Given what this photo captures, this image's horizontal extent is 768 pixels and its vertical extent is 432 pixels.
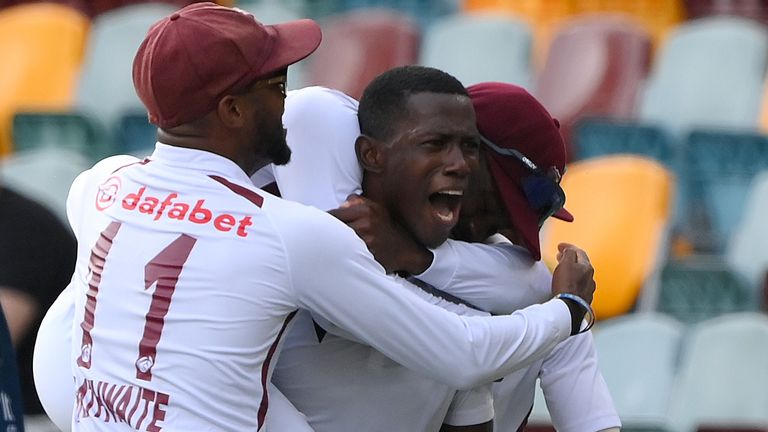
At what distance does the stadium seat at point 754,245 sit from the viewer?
550cm

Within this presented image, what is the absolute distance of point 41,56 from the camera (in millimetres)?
7516

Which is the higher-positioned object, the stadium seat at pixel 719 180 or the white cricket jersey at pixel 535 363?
the white cricket jersey at pixel 535 363

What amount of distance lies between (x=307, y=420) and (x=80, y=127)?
4360 mm

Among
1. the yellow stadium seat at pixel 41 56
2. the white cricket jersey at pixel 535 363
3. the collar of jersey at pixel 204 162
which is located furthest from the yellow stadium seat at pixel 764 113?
the collar of jersey at pixel 204 162

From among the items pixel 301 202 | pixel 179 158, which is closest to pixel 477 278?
pixel 301 202

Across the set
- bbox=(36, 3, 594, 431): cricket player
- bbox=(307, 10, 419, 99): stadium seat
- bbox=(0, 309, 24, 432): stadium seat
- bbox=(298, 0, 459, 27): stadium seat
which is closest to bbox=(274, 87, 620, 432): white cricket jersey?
bbox=(36, 3, 594, 431): cricket player

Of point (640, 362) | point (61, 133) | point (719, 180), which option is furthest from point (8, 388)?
point (61, 133)

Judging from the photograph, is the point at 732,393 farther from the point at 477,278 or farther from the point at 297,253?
the point at 297,253

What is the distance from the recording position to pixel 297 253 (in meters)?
2.31

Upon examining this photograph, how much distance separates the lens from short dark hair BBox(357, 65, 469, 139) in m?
2.54

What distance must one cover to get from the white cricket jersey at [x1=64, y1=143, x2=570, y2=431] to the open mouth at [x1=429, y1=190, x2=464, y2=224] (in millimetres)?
182

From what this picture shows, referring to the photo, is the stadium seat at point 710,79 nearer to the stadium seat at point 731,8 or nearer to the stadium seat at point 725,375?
the stadium seat at point 731,8

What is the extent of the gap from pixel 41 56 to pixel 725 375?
12.8 feet

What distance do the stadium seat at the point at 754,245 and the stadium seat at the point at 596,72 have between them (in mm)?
1254
